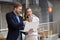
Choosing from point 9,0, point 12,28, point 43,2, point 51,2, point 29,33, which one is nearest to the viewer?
point 12,28

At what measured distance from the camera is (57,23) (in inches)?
332

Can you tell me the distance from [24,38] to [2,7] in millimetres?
2477

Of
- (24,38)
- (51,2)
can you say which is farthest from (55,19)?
(24,38)

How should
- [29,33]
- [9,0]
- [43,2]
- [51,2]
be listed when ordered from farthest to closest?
[51,2] → [43,2] → [9,0] → [29,33]

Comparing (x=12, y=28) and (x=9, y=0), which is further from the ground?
(x=9, y=0)

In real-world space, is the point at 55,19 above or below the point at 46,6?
below

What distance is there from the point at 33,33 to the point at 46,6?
4403mm

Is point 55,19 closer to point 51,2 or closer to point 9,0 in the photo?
point 51,2

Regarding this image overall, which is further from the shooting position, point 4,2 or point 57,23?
point 57,23

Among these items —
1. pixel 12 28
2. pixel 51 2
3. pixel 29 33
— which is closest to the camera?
pixel 12 28

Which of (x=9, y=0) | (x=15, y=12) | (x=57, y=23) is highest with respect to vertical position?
(x=9, y=0)

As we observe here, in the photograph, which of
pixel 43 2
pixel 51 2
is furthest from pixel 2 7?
pixel 51 2

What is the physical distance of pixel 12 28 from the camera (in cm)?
308

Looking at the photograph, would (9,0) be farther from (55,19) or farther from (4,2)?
(55,19)
